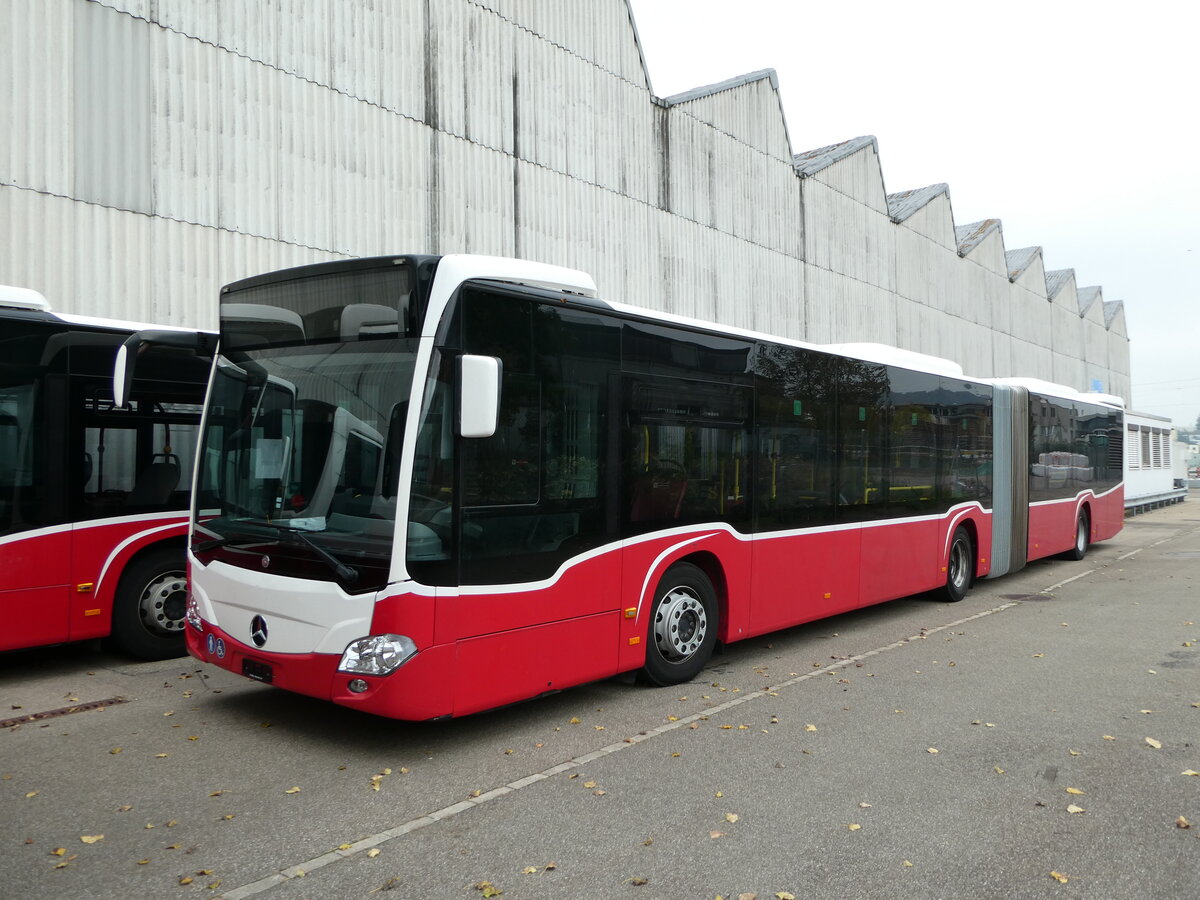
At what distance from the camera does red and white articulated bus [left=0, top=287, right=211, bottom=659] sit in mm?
7199

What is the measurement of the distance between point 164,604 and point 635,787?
17.1 ft

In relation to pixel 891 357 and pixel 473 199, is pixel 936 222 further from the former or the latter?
pixel 891 357

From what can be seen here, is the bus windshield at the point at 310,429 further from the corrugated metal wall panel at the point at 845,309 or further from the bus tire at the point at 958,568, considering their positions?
the corrugated metal wall panel at the point at 845,309

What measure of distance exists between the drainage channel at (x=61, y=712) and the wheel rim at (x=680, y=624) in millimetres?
4071

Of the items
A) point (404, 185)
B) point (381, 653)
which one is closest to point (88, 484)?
point (381, 653)

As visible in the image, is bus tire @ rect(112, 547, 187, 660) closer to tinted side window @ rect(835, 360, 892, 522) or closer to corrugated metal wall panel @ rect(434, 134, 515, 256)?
tinted side window @ rect(835, 360, 892, 522)

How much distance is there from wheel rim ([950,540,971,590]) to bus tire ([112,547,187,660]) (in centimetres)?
910

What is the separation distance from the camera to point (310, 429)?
5664 millimetres

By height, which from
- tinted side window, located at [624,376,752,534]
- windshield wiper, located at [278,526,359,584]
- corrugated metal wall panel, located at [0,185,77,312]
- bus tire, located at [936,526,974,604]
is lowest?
bus tire, located at [936,526,974,604]

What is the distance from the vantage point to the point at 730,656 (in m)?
8.77

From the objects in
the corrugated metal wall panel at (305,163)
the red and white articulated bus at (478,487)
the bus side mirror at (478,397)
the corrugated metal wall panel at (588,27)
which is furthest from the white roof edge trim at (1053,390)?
the bus side mirror at (478,397)

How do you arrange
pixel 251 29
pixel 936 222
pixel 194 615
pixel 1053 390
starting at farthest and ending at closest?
pixel 936 222, pixel 1053 390, pixel 251 29, pixel 194 615

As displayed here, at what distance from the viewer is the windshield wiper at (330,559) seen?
17.4ft

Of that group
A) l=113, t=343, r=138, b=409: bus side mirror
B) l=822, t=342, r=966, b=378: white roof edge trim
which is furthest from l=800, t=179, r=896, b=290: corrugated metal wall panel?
l=113, t=343, r=138, b=409: bus side mirror
